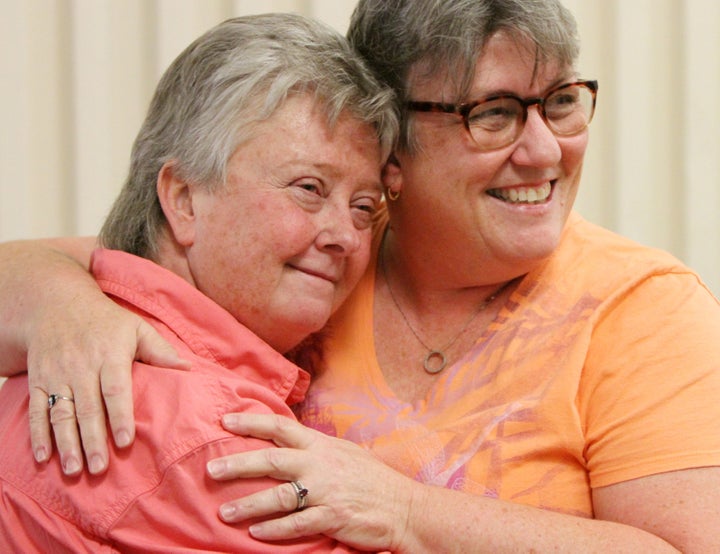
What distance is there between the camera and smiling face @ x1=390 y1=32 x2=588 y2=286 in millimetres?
1568

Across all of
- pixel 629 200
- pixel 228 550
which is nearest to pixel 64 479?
pixel 228 550

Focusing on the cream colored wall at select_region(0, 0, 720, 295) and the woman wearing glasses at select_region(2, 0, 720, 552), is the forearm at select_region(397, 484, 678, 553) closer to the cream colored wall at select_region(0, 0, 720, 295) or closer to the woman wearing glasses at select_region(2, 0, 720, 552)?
the woman wearing glasses at select_region(2, 0, 720, 552)

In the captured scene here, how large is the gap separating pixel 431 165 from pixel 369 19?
0.27m

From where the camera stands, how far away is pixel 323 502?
4.36 ft

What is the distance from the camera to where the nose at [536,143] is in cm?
158

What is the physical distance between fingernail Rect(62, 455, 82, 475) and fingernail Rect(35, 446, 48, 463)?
5 cm

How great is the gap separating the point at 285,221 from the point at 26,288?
0.41m

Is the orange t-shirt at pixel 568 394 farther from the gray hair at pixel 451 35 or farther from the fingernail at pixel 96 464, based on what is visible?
the fingernail at pixel 96 464

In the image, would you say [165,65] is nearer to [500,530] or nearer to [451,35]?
[451,35]

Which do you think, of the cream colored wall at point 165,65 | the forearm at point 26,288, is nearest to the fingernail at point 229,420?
the forearm at point 26,288

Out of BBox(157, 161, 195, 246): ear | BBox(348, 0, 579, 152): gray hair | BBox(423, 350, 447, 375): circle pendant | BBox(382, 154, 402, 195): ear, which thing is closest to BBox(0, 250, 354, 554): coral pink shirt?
BBox(157, 161, 195, 246): ear

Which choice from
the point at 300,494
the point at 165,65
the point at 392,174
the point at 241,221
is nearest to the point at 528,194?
the point at 392,174

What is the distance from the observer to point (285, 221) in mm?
1510

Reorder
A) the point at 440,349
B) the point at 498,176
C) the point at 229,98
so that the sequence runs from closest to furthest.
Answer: the point at 229,98 < the point at 498,176 < the point at 440,349
